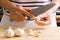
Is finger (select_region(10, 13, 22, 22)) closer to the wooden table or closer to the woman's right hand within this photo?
the woman's right hand

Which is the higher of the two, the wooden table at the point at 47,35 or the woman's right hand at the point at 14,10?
the woman's right hand at the point at 14,10

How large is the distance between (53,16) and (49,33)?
0.24 meters

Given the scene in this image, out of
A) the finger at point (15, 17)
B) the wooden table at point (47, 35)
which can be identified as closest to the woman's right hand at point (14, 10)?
the finger at point (15, 17)

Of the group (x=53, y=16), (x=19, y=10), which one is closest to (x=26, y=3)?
(x=19, y=10)

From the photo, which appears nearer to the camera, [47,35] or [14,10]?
[47,35]

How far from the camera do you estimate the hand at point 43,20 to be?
1.11 m

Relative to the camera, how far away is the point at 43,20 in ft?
3.73

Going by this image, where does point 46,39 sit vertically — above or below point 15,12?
below

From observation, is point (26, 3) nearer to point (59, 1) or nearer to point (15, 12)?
point (15, 12)

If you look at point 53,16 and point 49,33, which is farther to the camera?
point 53,16

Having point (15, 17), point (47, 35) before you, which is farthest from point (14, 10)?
point (47, 35)

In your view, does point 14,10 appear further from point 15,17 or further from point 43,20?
point 43,20

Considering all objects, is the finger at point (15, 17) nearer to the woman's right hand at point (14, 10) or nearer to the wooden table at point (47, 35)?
the woman's right hand at point (14, 10)

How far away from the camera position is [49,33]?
0.96 m
